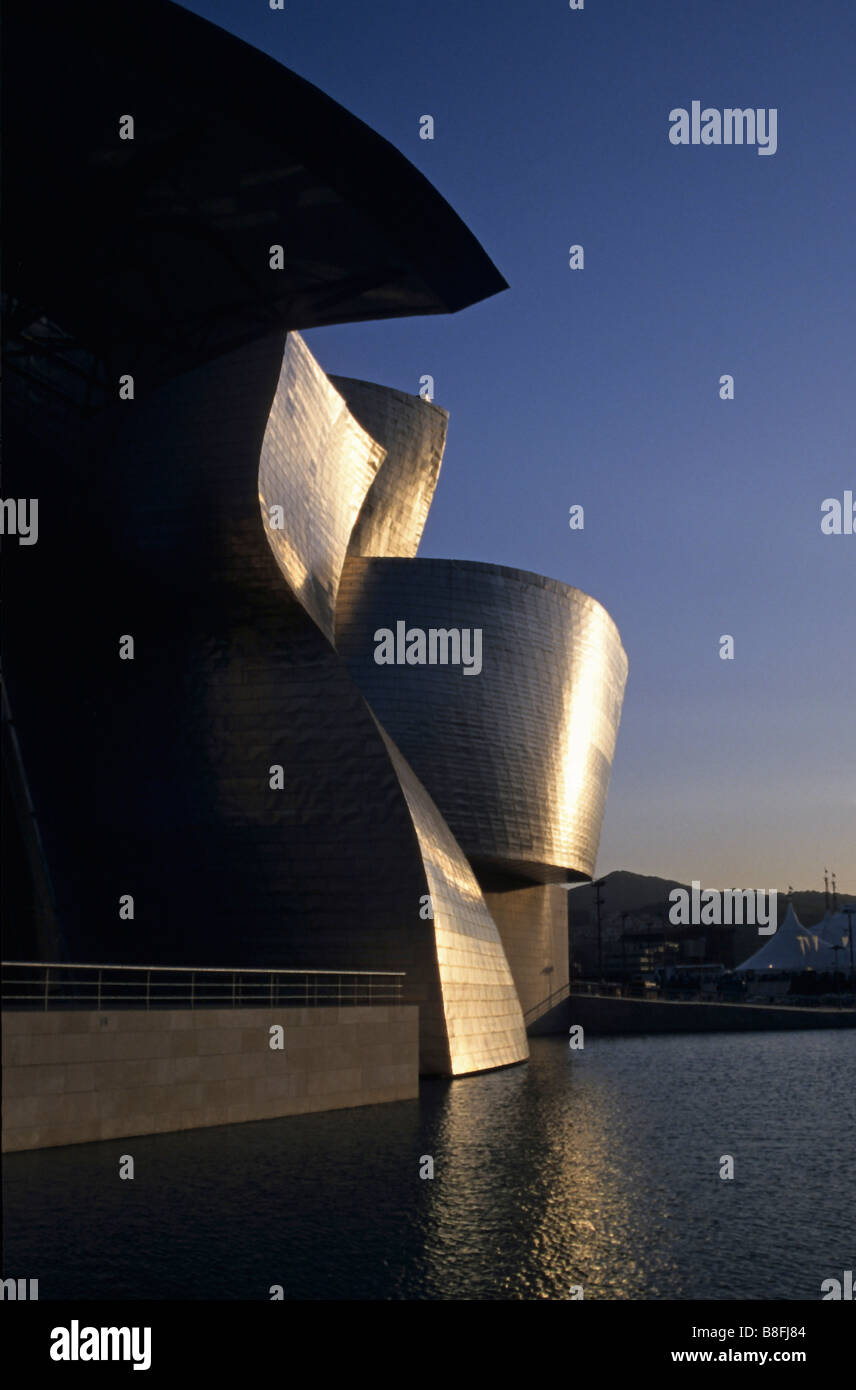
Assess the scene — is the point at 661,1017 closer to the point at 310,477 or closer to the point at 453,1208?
the point at 310,477

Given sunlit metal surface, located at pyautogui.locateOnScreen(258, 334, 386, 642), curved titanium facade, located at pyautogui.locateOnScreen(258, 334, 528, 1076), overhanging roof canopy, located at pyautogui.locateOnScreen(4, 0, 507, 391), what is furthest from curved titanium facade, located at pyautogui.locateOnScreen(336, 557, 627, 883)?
overhanging roof canopy, located at pyautogui.locateOnScreen(4, 0, 507, 391)

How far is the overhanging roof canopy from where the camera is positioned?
16.8 m

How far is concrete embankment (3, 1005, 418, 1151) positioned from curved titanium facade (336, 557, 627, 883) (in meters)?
16.5

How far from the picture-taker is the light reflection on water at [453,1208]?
8.52m

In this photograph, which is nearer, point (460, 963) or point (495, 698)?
point (460, 963)

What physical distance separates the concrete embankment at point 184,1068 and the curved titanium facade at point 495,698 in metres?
16.5

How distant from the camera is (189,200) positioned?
20.6 metres

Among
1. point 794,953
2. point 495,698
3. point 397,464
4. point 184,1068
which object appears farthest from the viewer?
point 794,953

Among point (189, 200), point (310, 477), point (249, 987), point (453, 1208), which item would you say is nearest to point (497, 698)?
point (310, 477)

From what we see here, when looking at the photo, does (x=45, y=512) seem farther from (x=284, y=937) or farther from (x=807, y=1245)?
(x=807, y=1245)

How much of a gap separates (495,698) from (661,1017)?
16.6 metres

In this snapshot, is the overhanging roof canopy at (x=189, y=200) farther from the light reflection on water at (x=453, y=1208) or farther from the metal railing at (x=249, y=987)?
the light reflection on water at (x=453, y=1208)
